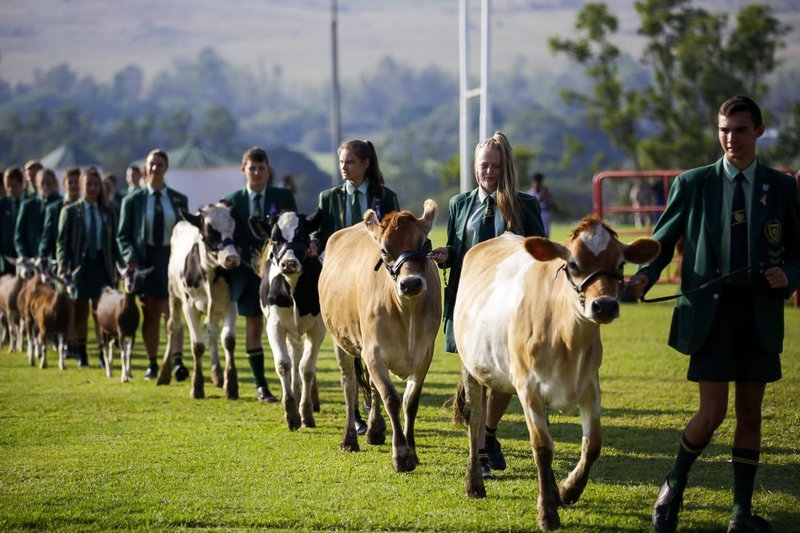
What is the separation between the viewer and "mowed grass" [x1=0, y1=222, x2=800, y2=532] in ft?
20.6

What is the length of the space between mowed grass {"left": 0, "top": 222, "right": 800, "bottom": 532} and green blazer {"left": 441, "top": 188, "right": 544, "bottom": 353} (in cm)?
111

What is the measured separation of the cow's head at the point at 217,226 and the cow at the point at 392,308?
2.20 metres

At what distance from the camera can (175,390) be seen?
11.6 metres

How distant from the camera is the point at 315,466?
766 centimetres

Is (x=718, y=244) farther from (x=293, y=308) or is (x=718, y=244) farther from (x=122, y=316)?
(x=122, y=316)

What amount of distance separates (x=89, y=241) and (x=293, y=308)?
16.9 feet

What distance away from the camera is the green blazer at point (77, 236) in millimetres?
13523

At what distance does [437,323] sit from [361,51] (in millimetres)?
174959

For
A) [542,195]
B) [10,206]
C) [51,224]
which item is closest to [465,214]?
[51,224]

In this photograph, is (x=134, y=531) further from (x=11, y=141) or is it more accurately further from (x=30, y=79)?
(x=30, y=79)

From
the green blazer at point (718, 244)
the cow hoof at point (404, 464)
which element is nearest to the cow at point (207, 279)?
the cow hoof at point (404, 464)

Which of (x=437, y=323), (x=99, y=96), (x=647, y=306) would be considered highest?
(x=99, y=96)

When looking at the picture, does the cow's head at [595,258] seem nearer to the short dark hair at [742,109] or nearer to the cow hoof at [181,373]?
the short dark hair at [742,109]

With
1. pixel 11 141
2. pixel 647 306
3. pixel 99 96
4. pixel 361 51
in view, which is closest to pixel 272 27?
pixel 361 51
